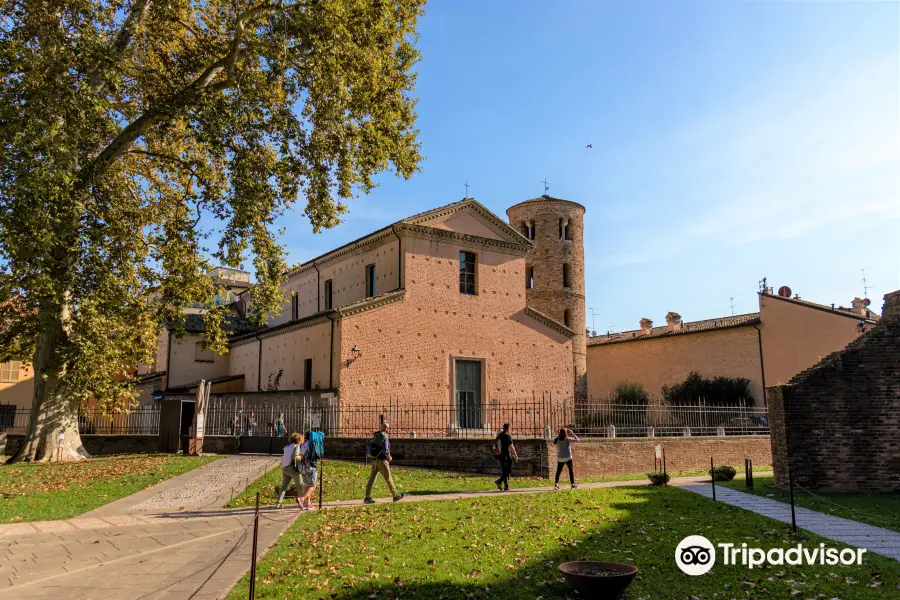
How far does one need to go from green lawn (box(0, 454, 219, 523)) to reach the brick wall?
15.8 meters

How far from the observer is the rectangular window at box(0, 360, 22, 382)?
39938 millimetres

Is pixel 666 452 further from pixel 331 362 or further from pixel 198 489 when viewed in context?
pixel 198 489

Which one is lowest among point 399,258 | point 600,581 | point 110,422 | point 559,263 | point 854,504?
point 854,504

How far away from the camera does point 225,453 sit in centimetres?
2280

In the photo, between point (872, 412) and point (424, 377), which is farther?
point (424, 377)

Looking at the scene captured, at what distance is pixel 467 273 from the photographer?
31547 millimetres

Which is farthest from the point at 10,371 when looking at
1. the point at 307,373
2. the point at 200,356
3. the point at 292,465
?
the point at 292,465

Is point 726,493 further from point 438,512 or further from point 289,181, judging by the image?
point 289,181

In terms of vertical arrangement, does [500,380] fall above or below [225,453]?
above

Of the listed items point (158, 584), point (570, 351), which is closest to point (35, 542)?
point (158, 584)

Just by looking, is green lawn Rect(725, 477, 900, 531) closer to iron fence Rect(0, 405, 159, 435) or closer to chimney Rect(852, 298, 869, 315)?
iron fence Rect(0, 405, 159, 435)

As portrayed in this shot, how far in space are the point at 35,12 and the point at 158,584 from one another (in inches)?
665

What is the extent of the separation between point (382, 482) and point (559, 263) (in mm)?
26526

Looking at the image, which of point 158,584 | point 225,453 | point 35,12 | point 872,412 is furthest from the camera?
point 225,453
